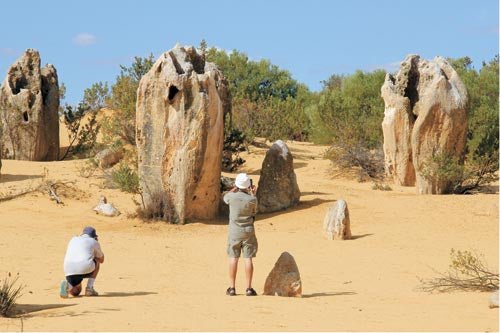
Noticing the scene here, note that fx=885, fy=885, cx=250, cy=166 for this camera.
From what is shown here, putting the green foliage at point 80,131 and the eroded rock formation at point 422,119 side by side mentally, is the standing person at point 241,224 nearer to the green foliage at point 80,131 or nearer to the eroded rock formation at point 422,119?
the eroded rock formation at point 422,119

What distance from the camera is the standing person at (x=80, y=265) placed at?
9938 mm

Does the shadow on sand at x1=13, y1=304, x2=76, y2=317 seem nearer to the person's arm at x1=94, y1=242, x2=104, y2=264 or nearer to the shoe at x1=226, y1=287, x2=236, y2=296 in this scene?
the person's arm at x1=94, y1=242, x2=104, y2=264

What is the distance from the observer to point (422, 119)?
1991 cm

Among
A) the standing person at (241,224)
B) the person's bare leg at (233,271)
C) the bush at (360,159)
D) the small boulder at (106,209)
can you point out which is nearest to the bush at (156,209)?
the small boulder at (106,209)

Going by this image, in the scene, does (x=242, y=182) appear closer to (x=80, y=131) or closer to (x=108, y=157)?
(x=108, y=157)

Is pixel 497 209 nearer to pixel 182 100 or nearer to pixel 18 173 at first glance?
pixel 182 100

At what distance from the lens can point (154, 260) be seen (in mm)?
13320

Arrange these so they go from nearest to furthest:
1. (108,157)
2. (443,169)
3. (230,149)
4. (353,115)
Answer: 1. (443,169)
2. (108,157)
3. (230,149)
4. (353,115)

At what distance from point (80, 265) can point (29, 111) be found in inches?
607

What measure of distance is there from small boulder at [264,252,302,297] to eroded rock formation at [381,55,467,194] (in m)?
10.2

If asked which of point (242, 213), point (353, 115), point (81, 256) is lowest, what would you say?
point (81, 256)

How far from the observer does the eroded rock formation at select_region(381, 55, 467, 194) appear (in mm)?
19703

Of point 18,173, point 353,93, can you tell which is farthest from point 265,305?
point 353,93

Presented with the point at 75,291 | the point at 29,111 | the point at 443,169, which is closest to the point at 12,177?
the point at 29,111
